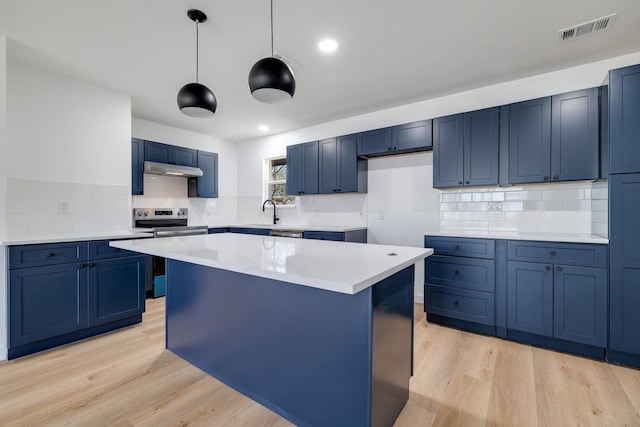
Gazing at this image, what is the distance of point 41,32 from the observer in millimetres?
2281

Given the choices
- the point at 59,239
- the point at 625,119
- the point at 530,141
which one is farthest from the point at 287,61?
the point at 625,119

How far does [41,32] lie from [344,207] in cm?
359

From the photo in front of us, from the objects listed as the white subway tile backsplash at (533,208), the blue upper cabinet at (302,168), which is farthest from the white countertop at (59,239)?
the white subway tile backsplash at (533,208)

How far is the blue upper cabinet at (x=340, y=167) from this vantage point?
3.99m

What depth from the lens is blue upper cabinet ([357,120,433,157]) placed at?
11.3ft

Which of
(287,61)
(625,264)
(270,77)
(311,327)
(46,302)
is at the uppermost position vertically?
(287,61)

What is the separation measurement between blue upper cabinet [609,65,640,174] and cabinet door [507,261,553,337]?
97 cm

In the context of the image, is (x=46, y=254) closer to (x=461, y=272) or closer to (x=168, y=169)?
(x=168, y=169)

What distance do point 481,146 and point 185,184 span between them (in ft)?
14.7

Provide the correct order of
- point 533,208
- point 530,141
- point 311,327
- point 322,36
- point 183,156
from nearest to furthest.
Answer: point 311,327
point 322,36
point 530,141
point 533,208
point 183,156

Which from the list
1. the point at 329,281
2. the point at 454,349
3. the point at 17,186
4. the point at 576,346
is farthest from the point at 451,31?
the point at 17,186

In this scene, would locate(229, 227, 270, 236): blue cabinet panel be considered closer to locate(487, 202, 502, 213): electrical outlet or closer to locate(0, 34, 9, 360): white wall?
locate(0, 34, 9, 360): white wall

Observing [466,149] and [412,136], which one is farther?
[412,136]

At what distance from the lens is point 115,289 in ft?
9.53
